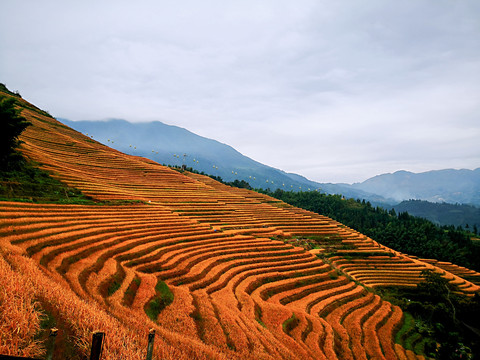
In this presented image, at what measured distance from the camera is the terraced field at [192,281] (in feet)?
17.6

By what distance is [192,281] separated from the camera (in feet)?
46.5

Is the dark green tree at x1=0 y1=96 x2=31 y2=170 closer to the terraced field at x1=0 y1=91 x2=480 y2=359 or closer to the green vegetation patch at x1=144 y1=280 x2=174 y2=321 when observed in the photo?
the terraced field at x1=0 y1=91 x2=480 y2=359

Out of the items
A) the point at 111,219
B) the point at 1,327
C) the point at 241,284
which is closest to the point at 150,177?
the point at 111,219

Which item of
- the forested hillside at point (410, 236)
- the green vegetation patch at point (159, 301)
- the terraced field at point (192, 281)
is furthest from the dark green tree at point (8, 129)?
the forested hillside at point (410, 236)

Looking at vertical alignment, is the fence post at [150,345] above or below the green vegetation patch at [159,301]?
above

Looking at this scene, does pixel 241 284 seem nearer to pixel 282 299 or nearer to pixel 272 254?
pixel 282 299

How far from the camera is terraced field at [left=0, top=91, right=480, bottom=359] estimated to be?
212 inches

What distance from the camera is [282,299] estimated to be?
1656 centimetres

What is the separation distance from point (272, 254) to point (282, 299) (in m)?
5.77

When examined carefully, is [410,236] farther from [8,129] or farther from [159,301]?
[8,129]

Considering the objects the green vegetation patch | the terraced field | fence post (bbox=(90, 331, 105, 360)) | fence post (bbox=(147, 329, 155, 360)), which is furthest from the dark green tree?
fence post (bbox=(147, 329, 155, 360))

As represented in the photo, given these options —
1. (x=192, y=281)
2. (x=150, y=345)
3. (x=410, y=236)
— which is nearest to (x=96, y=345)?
(x=150, y=345)

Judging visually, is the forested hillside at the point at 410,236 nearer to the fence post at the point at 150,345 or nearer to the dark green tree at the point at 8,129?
the fence post at the point at 150,345

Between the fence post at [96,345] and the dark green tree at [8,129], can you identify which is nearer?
the fence post at [96,345]
